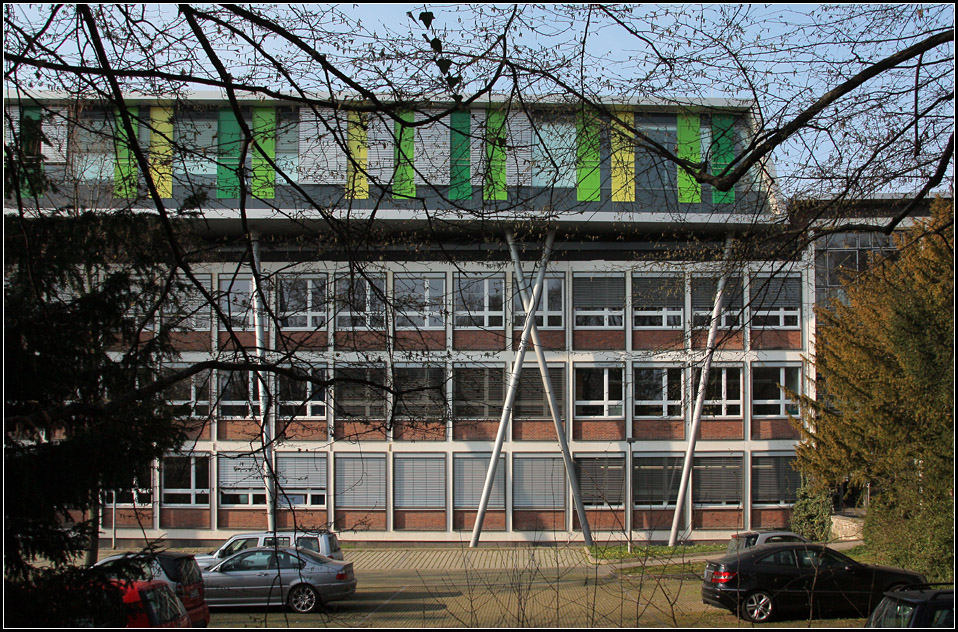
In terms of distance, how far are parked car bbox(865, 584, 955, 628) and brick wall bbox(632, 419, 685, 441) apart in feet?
54.4

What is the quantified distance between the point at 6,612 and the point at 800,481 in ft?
75.8

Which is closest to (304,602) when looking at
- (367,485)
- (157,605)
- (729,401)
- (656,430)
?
(157,605)

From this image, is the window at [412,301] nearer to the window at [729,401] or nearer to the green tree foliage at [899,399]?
the green tree foliage at [899,399]

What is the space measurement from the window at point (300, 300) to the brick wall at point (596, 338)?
61.5ft

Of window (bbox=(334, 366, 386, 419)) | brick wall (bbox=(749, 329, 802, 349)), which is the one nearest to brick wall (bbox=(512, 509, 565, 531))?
brick wall (bbox=(749, 329, 802, 349))

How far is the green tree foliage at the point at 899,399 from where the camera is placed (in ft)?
30.2

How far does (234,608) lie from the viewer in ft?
45.0

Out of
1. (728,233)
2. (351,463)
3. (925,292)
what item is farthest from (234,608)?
(925,292)

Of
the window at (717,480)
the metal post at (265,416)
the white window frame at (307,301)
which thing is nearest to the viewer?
the metal post at (265,416)

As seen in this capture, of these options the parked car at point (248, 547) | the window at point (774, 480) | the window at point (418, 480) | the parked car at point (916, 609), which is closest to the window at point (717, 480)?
the window at point (774, 480)

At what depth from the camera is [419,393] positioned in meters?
4.76

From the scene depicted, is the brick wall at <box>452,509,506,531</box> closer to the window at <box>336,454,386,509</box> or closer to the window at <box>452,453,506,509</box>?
the window at <box>452,453,506,509</box>

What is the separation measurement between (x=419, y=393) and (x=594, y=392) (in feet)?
64.1

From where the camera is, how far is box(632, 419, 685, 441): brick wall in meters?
23.6
